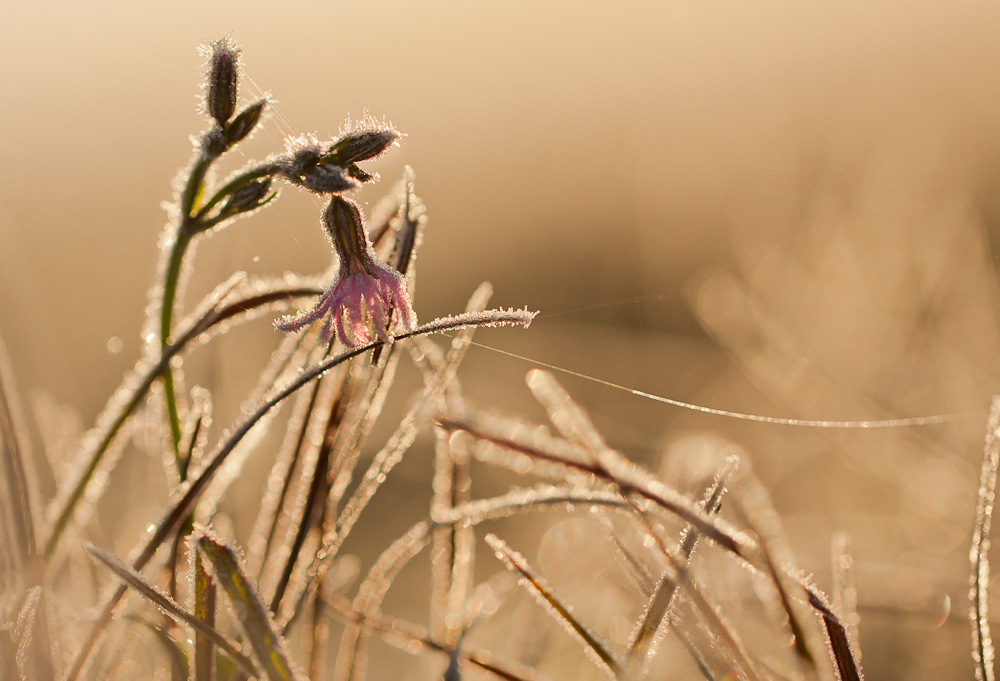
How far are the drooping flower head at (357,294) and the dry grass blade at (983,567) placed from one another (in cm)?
74

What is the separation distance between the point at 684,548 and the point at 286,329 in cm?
58

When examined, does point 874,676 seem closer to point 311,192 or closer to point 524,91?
point 311,192

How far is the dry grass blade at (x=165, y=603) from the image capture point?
0.68m

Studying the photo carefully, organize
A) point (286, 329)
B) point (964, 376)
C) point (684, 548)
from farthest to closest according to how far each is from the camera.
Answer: point (964, 376)
point (286, 329)
point (684, 548)

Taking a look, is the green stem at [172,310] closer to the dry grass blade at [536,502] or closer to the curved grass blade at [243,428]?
the curved grass blade at [243,428]

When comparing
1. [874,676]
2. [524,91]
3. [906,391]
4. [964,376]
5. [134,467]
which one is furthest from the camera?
[524,91]

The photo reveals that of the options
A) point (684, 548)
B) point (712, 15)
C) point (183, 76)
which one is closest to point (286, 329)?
point (684, 548)

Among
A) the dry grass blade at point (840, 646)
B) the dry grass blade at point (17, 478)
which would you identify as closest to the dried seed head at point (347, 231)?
the dry grass blade at point (17, 478)

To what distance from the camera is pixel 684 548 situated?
0.79 metres

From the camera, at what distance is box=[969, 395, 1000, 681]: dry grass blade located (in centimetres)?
74

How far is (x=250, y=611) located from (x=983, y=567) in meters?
0.78

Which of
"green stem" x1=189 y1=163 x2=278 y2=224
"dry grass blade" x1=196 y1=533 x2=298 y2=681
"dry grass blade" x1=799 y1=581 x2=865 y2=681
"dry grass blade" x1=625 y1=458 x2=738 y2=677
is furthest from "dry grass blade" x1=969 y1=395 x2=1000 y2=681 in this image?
"green stem" x1=189 y1=163 x2=278 y2=224

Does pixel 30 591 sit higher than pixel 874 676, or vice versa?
pixel 874 676

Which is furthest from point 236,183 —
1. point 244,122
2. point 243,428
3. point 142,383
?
point 243,428
